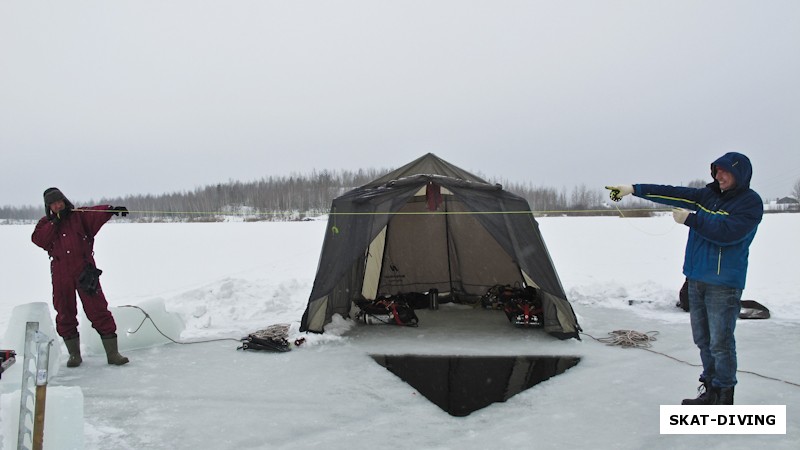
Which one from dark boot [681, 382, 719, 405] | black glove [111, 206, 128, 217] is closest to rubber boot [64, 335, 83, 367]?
black glove [111, 206, 128, 217]

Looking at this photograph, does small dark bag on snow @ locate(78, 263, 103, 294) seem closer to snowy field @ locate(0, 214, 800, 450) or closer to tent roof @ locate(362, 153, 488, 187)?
snowy field @ locate(0, 214, 800, 450)

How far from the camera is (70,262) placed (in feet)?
14.1

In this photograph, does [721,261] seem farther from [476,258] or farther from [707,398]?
[476,258]

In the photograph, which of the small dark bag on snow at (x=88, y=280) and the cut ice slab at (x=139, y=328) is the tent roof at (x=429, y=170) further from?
the small dark bag on snow at (x=88, y=280)

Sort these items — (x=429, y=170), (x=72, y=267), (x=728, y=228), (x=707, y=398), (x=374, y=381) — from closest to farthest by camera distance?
(x=728, y=228), (x=707, y=398), (x=374, y=381), (x=72, y=267), (x=429, y=170)

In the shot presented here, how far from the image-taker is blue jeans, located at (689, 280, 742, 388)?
307 cm

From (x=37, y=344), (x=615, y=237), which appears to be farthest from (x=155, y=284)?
(x=615, y=237)

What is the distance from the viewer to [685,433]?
3.02m

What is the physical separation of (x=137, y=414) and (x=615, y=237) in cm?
1881

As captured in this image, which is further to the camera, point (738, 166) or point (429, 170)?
point (429, 170)

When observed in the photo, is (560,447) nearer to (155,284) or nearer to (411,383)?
(411,383)

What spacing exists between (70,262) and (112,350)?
33.7 inches

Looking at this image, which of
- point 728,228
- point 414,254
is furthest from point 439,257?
point 728,228

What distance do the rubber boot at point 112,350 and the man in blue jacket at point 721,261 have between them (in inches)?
179
